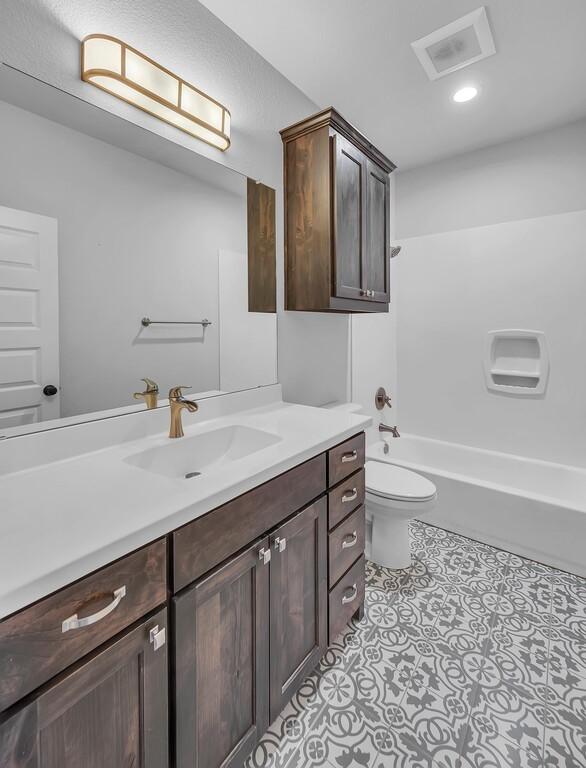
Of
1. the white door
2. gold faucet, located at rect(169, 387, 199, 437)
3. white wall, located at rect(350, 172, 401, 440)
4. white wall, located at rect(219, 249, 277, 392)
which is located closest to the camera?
the white door

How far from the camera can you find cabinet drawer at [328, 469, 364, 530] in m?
1.40

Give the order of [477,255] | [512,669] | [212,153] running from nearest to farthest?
[512,669] → [212,153] → [477,255]

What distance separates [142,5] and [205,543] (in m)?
1.74

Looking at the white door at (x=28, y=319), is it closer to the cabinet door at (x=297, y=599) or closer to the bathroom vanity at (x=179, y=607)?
the bathroom vanity at (x=179, y=607)

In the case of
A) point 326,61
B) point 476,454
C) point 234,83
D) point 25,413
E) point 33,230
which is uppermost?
point 326,61

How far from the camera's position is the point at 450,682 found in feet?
4.64

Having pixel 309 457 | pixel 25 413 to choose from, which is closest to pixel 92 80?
pixel 25 413

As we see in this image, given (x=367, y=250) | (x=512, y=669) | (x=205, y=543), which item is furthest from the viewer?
(x=367, y=250)

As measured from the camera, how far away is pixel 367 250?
202 cm

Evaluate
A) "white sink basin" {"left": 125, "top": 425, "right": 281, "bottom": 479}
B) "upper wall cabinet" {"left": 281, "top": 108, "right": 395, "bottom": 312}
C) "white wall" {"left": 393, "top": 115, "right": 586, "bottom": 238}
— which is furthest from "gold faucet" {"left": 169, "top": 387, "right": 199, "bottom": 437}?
"white wall" {"left": 393, "top": 115, "right": 586, "bottom": 238}

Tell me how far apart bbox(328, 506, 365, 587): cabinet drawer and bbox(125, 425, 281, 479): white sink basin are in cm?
43

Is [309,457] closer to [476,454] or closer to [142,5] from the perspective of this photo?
[142,5]

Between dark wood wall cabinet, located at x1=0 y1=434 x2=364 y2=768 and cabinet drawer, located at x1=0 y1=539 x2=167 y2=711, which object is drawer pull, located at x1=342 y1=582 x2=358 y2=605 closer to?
dark wood wall cabinet, located at x1=0 y1=434 x2=364 y2=768

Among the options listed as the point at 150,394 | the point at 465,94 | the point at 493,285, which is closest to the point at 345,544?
the point at 150,394
